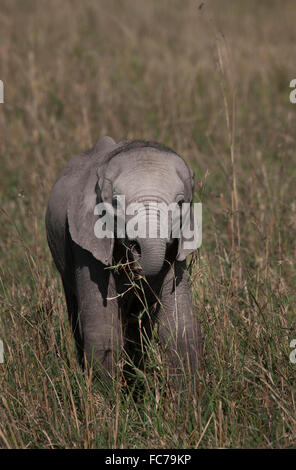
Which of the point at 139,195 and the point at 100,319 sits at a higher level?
the point at 139,195

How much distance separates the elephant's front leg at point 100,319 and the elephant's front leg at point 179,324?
8.5 inches

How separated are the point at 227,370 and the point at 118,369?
479 millimetres

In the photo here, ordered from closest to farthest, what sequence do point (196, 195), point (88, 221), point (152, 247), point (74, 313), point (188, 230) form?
1. point (152, 247)
2. point (188, 230)
3. point (88, 221)
4. point (74, 313)
5. point (196, 195)

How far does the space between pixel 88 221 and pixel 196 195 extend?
8.18 ft

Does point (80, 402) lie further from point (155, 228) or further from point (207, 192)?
point (207, 192)

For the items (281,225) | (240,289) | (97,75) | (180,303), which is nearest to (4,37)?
(97,75)

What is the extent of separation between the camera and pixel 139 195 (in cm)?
303

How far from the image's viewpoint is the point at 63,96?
25.5ft

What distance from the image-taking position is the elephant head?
2.98 meters

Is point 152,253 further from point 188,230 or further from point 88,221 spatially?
point 88,221

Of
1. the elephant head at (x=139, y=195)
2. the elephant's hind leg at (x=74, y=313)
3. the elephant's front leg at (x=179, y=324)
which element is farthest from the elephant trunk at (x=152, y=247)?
the elephant's hind leg at (x=74, y=313)

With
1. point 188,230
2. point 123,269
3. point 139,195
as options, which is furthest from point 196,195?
point 139,195

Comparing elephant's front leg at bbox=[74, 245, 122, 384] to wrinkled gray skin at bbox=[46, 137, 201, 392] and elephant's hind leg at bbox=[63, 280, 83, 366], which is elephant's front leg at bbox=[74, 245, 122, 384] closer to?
wrinkled gray skin at bbox=[46, 137, 201, 392]

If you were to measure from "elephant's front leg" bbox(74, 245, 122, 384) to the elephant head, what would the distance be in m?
0.16
